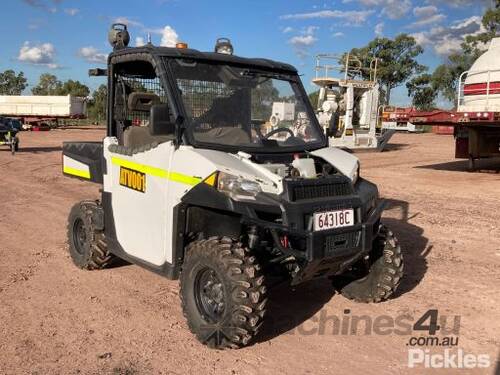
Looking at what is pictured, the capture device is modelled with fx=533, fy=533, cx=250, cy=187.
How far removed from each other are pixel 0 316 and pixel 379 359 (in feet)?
10.7

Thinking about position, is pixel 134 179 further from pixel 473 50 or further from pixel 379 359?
pixel 473 50

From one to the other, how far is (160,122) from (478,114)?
1156 cm

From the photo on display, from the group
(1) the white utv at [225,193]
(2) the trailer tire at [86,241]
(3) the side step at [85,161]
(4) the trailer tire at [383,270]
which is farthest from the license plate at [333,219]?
(2) the trailer tire at [86,241]

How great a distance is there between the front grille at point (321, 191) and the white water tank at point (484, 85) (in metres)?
11.1

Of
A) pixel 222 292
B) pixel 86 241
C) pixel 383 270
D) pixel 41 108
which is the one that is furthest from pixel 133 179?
pixel 41 108

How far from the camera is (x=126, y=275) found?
5887 millimetres

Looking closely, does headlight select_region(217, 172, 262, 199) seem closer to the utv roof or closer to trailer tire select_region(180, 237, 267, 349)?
trailer tire select_region(180, 237, 267, 349)

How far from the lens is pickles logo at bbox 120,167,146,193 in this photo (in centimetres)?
486

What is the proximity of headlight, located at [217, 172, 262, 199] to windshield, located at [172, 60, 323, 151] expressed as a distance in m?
0.59

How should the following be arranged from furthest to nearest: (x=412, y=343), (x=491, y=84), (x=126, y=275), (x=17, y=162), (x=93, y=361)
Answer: (x=17, y=162), (x=491, y=84), (x=126, y=275), (x=412, y=343), (x=93, y=361)

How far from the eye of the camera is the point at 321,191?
13.7 ft

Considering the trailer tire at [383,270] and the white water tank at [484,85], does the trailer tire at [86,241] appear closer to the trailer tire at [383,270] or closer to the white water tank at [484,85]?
the trailer tire at [383,270]

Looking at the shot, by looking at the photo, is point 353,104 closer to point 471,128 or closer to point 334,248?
point 471,128

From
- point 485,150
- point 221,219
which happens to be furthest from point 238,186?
point 485,150
